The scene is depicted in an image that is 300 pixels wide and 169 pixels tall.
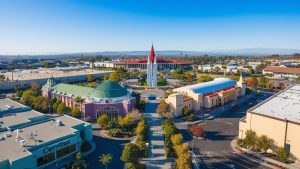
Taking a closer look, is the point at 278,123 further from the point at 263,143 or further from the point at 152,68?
the point at 152,68

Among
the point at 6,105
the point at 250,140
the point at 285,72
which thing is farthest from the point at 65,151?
the point at 285,72

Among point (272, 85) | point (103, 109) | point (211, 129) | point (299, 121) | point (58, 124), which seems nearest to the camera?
point (299, 121)

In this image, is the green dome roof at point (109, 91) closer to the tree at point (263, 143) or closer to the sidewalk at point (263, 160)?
the sidewalk at point (263, 160)

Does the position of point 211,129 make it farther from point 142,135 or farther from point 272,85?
point 272,85

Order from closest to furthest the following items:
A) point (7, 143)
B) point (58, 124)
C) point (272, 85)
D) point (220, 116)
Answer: point (7, 143), point (58, 124), point (220, 116), point (272, 85)

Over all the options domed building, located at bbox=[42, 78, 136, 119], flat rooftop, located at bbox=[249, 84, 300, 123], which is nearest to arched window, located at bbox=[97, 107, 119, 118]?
domed building, located at bbox=[42, 78, 136, 119]

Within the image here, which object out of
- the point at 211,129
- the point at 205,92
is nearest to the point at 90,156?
the point at 211,129

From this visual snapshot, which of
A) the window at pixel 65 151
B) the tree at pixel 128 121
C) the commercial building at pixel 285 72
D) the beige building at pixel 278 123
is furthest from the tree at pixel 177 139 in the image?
the commercial building at pixel 285 72
